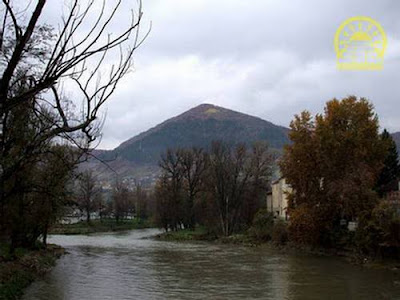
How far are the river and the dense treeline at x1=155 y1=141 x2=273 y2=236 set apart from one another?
1380 inches

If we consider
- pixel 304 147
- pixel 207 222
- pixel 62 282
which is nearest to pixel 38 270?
pixel 62 282

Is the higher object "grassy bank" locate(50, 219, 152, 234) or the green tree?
the green tree

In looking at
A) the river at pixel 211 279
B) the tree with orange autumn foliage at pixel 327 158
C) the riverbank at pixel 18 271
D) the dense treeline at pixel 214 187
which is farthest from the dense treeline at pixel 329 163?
the dense treeline at pixel 214 187

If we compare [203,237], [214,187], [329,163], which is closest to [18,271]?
[329,163]

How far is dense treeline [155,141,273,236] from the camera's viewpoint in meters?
72.1

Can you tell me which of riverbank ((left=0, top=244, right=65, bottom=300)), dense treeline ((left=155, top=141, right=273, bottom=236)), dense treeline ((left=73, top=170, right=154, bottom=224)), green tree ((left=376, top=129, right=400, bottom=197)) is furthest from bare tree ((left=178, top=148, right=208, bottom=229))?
riverbank ((left=0, top=244, right=65, bottom=300))

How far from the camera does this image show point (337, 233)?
42219 millimetres

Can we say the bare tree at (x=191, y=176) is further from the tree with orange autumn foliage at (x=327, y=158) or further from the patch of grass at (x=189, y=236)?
the tree with orange autumn foliage at (x=327, y=158)

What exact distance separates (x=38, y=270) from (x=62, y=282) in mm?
3425

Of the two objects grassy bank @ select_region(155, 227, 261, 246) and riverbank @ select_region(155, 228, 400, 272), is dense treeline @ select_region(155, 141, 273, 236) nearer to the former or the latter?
grassy bank @ select_region(155, 227, 261, 246)

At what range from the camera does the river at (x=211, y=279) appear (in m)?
20.7

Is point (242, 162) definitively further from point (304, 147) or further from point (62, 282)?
point (62, 282)

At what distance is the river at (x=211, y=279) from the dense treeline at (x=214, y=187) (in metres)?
35.0

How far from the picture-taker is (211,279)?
25516 mm
